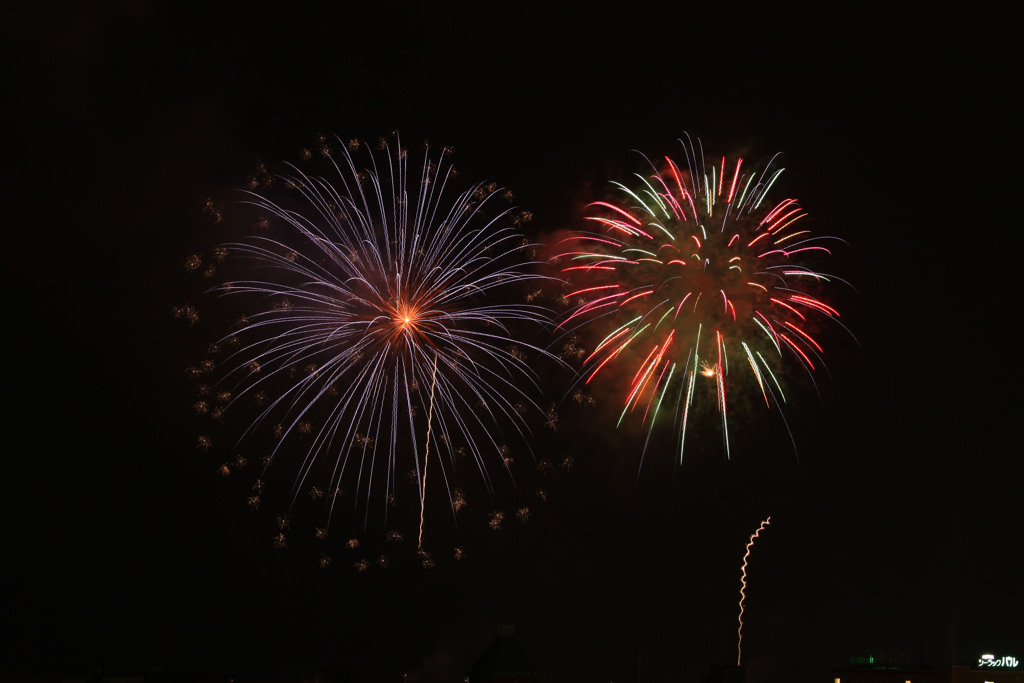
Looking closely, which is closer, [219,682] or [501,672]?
[501,672]

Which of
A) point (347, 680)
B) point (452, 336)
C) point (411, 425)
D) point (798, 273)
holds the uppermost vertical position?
point (798, 273)

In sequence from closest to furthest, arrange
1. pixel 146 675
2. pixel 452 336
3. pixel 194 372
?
pixel 194 372 → pixel 452 336 → pixel 146 675

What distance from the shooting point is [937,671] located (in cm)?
13475

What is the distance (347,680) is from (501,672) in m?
13.1

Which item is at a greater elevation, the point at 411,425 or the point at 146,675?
the point at 411,425

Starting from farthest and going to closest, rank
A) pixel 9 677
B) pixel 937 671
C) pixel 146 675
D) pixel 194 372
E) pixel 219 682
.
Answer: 1. pixel 937 671
2. pixel 219 682
3. pixel 9 677
4. pixel 146 675
5. pixel 194 372

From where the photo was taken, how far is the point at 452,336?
177 ft

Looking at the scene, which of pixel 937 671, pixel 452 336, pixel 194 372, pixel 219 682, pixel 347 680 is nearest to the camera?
pixel 194 372

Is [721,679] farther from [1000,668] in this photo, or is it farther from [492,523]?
[1000,668]

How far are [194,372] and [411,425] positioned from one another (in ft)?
33.2

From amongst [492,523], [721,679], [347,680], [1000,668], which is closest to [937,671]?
[1000,668]

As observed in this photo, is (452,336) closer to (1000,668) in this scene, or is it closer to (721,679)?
(721,679)

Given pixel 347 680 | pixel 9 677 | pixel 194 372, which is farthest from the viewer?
pixel 9 677

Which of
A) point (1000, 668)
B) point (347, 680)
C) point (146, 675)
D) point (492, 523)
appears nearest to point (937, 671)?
point (1000, 668)
